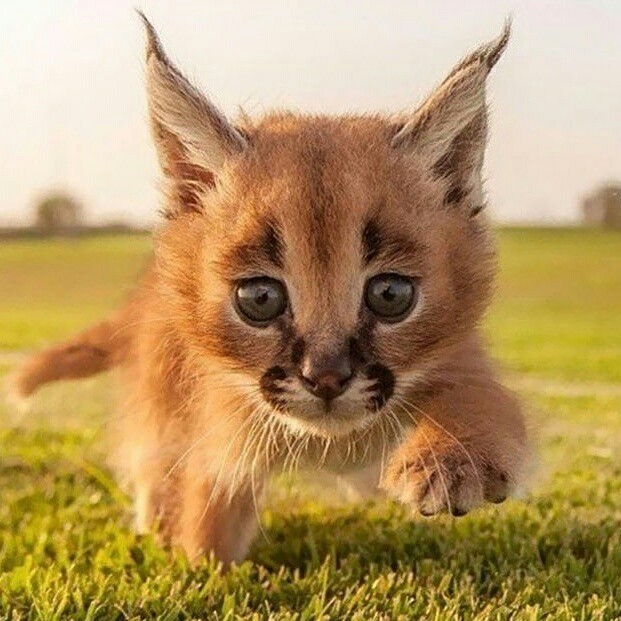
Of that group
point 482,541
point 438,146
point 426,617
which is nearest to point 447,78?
point 438,146

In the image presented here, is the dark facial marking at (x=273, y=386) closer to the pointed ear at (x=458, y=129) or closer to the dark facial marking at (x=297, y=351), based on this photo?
the dark facial marking at (x=297, y=351)

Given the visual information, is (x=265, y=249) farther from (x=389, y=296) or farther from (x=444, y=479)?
(x=444, y=479)

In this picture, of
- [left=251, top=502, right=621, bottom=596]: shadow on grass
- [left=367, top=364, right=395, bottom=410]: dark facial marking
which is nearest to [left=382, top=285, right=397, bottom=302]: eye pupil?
[left=367, top=364, right=395, bottom=410]: dark facial marking

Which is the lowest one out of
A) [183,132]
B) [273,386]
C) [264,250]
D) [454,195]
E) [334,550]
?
[334,550]

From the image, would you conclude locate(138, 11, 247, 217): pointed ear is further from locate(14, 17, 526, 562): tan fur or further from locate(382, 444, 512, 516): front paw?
locate(382, 444, 512, 516): front paw

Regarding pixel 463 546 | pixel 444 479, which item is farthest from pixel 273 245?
pixel 463 546

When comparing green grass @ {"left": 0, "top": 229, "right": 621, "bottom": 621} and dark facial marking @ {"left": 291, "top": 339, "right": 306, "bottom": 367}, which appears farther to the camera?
green grass @ {"left": 0, "top": 229, "right": 621, "bottom": 621}
